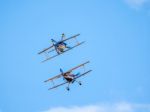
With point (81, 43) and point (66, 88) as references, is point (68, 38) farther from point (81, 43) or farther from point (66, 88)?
point (66, 88)

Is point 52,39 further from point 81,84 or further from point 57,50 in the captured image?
point 81,84

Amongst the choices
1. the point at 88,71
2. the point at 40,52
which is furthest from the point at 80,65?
the point at 40,52

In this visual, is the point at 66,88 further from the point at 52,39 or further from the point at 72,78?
the point at 52,39

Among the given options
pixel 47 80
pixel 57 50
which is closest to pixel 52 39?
pixel 57 50

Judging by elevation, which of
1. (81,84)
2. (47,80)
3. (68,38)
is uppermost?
(68,38)

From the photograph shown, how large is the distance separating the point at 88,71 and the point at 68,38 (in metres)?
6.38

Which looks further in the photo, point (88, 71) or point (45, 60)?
point (45, 60)

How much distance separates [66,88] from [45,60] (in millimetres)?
6110

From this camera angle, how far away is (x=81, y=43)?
177 ft

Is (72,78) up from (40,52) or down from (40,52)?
down

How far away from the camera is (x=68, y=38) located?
2167 inches

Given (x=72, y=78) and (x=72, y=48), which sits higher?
(x=72, y=48)

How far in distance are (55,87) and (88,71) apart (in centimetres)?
477

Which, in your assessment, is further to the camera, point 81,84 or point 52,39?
point 52,39
